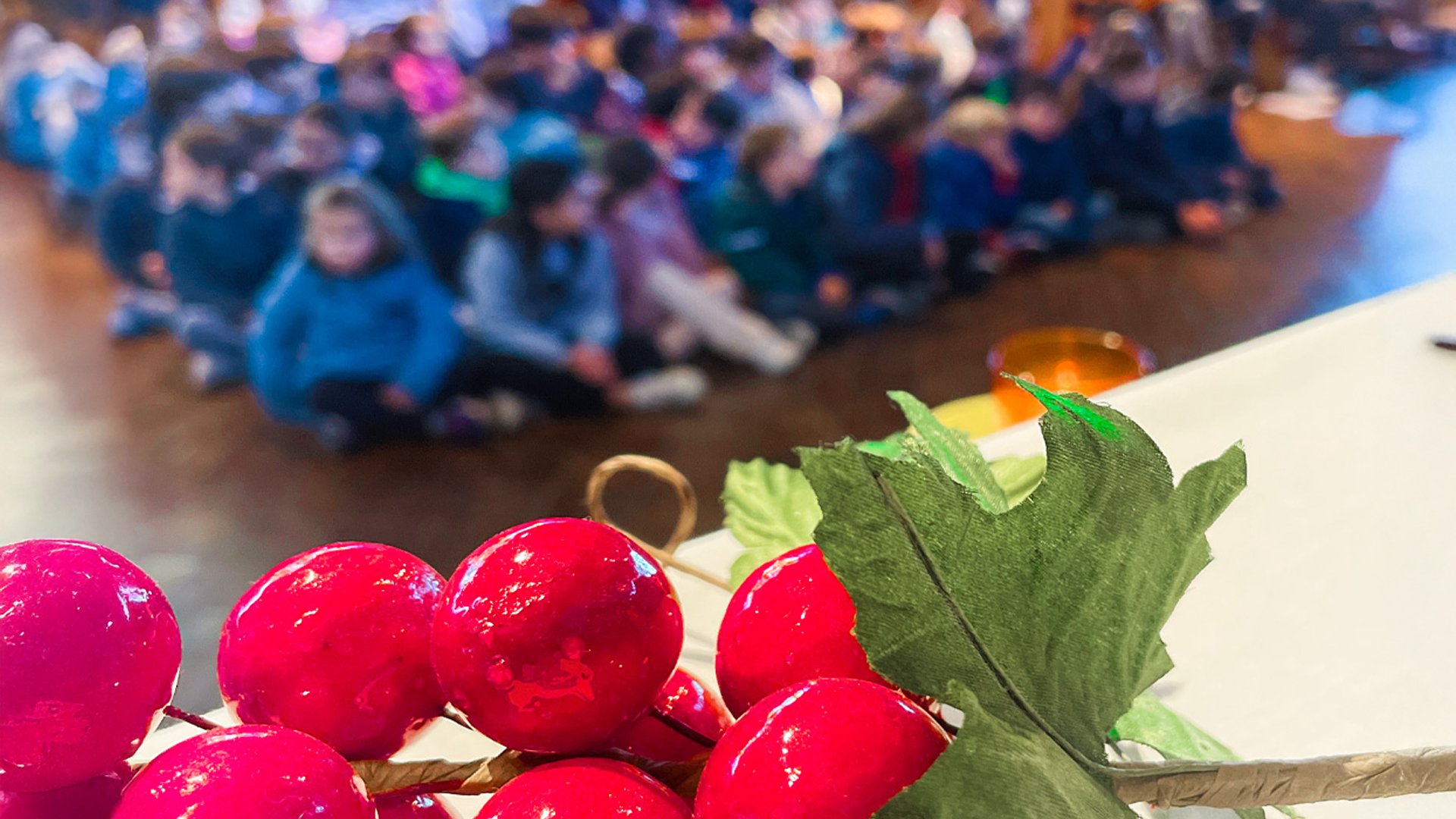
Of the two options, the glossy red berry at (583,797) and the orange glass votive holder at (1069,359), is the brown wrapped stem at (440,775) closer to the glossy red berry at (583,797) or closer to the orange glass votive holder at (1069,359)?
the glossy red berry at (583,797)

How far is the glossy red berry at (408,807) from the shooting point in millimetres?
293

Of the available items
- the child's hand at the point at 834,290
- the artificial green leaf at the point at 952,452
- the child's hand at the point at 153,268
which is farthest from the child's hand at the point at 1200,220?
the artificial green leaf at the point at 952,452

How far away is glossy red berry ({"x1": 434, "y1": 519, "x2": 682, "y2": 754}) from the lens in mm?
275

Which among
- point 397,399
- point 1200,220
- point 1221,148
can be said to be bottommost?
point 397,399

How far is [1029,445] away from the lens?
23.7 inches

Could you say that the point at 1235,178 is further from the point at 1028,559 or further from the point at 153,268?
the point at 1028,559

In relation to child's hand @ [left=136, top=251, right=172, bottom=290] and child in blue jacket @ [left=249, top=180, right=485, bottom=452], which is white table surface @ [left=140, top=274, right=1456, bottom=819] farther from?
child's hand @ [left=136, top=251, right=172, bottom=290]

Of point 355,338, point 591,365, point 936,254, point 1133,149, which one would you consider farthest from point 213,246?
point 1133,149

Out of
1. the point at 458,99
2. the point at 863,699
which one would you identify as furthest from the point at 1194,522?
the point at 458,99

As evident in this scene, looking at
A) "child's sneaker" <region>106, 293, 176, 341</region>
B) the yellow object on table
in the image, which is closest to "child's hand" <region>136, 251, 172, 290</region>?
"child's sneaker" <region>106, 293, 176, 341</region>

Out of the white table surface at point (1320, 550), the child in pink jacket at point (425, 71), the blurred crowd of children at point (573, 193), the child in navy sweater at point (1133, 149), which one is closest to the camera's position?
the white table surface at point (1320, 550)

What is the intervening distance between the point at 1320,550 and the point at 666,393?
2.09m

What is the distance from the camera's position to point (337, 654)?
297mm

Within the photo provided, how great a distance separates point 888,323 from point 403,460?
4.69 ft
